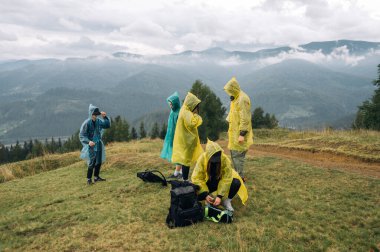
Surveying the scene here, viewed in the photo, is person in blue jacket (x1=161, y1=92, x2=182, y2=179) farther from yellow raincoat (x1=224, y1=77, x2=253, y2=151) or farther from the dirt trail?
the dirt trail

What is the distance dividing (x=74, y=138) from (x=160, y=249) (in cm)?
10150

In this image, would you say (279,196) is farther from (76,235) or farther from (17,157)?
(17,157)

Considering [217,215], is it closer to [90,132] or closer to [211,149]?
[211,149]

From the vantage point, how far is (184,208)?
23.8 ft

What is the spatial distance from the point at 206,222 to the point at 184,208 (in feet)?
2.27

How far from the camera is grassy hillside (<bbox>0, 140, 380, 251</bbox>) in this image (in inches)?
249

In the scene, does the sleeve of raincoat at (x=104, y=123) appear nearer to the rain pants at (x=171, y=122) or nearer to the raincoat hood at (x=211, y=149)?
the rain pants at (x=171, y=122)

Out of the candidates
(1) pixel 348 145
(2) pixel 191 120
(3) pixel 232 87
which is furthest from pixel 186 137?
(1) pixel 348 145

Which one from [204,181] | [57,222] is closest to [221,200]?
[204,181]

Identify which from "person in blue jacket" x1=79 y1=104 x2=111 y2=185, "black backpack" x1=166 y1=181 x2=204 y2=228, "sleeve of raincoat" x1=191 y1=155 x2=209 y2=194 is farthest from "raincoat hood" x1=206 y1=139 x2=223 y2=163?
"person in blue jacket" x1=79 y1=104 x2=111 y2=185

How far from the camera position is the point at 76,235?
7.09 metres

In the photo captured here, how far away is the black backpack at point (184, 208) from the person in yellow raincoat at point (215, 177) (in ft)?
1.25

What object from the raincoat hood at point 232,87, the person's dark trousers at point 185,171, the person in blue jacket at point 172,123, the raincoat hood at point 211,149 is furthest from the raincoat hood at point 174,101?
the raincoat hood at point 211,149

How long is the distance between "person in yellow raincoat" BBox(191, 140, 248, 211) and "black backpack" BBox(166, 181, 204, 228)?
0.38m
